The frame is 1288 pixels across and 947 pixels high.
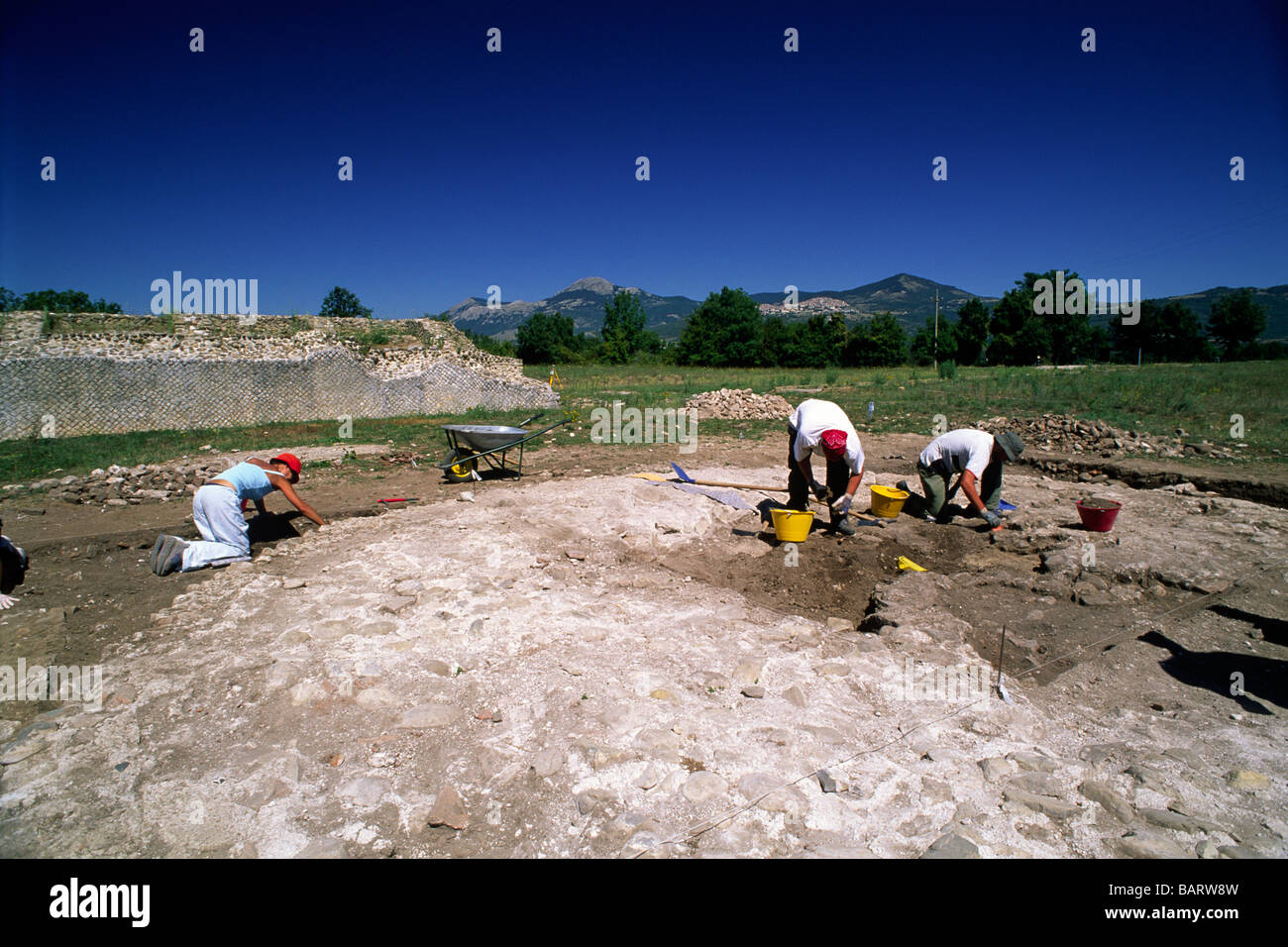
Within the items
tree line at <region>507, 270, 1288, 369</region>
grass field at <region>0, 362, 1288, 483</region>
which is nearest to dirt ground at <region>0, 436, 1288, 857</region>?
grass field at <region>0, 362, 1288, 483</region>

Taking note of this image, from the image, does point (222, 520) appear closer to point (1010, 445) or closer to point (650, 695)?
point (650, 695)

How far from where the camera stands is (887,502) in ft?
21.5

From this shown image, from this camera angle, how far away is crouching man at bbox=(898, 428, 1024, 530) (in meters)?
6.05

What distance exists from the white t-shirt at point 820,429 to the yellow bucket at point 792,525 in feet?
2.21

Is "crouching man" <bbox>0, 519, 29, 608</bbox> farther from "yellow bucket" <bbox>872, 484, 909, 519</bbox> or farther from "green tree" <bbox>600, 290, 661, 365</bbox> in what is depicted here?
"green tree" <bbox>600, 290, 661, 365</bbox>

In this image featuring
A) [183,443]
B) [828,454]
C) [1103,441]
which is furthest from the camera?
[183,443]

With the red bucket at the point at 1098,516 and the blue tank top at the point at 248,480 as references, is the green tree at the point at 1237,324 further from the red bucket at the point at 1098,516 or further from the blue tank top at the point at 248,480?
the blue tank top at the point at 248,480

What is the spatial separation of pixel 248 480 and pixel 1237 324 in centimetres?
7458

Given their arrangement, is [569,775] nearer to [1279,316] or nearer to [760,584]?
[760,584]

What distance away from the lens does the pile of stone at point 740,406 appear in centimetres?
1647

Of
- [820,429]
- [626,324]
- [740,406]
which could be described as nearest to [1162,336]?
[626,324]

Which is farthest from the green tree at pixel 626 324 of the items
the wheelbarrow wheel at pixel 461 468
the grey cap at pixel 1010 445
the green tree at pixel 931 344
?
the grey cap at pixel 1010 445
